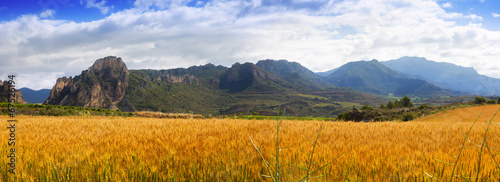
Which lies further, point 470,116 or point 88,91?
point 88,91

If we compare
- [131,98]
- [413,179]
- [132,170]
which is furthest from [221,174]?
[131,98]

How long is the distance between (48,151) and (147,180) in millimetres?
1888

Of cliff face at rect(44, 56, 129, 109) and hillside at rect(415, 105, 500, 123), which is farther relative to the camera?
cliff face at rect(44, 56, 129, 109)

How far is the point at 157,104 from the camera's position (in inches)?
7121

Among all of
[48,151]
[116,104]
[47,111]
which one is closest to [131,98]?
[116,104]

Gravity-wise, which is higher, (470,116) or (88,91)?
(88,91)

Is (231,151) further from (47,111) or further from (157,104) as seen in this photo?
(157,104)

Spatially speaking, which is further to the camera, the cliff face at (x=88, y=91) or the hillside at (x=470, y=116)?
the cliff face at (x=88, y=91)

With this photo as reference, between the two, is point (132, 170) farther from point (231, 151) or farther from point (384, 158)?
point (384, 158)

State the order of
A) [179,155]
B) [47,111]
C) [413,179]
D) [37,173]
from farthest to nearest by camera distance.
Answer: [47,111], [179,155], [37,173], [413,179]

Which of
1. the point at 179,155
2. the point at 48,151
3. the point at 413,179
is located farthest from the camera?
the point at 48,151

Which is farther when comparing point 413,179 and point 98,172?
point 98,172

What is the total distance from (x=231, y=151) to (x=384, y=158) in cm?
177

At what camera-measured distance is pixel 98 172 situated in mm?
2658
